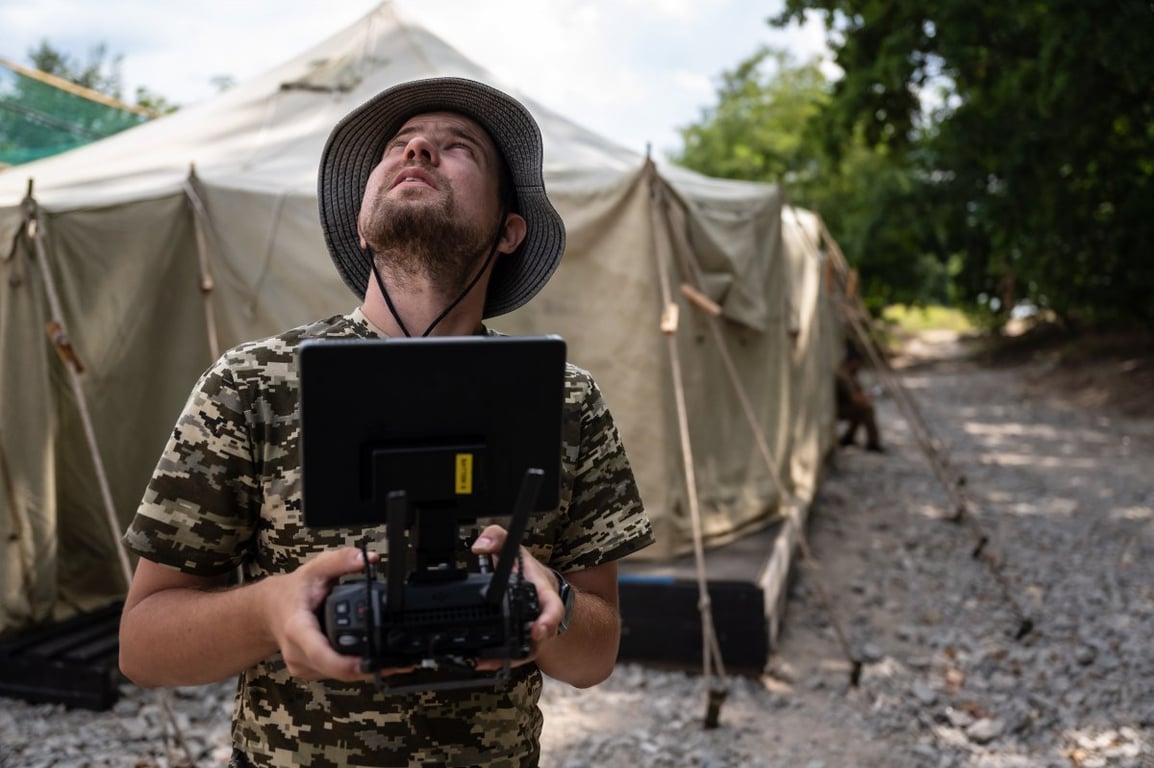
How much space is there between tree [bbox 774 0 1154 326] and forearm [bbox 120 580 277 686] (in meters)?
8.88

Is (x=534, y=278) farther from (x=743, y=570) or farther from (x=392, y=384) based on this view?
(x=743, y=570)

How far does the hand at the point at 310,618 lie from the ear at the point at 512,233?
2.46ft

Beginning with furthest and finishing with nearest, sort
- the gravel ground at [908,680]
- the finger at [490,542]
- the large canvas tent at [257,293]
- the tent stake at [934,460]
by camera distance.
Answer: the tent stake at [934,460] < the large canvas tent at [257,293] < the gravel ground at [908,680] < the finger at [490,542]

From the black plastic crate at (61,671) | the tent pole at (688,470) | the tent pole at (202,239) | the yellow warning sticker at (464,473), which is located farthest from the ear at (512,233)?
the tent pole at (202,239)

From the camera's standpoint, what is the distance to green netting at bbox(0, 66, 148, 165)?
7.33 meters

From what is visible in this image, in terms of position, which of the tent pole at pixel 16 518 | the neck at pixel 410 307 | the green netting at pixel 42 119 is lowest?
the tent pole at pixel 16 518

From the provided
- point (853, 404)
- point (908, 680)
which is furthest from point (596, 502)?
point (853, 404)

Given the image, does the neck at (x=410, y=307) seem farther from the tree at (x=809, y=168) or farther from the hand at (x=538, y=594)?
the tree at (x=809, y=168)

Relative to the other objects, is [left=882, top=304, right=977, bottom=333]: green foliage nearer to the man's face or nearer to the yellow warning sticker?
the man's face

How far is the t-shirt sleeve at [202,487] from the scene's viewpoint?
136 centimetres

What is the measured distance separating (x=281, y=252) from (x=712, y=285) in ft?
7.74

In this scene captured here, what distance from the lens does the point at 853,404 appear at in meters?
11.7

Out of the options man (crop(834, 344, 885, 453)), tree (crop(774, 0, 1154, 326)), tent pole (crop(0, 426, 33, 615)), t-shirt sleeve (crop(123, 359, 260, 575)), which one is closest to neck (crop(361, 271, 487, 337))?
t-shirt sleeve (crop(123, 359, 260, 575))

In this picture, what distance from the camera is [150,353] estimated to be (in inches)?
199
